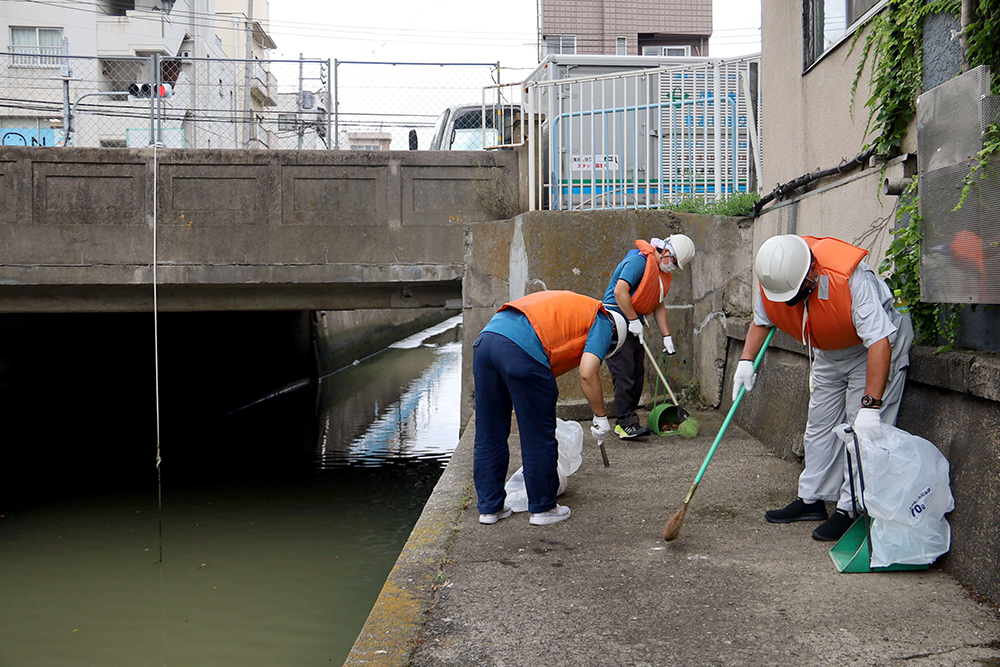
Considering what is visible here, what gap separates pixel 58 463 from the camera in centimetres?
1044

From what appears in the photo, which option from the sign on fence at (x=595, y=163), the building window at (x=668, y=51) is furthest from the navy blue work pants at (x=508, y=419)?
the building window at (x=668, y=51)

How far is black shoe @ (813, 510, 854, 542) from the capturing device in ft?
11.9

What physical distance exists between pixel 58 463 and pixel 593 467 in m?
7.91

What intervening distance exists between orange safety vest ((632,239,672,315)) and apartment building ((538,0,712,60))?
11.7 meters

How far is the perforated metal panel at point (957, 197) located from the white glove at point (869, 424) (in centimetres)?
54

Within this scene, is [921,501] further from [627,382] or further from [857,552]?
[627,382]

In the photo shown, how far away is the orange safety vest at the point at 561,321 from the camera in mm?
4039

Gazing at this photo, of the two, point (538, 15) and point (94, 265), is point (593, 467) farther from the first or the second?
point (538, 15)

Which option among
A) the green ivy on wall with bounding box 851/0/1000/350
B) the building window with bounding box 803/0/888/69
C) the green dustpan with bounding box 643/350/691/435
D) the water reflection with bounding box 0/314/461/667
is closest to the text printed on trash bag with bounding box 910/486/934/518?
the green ivy on wall with bounding box 851/0/1000/350

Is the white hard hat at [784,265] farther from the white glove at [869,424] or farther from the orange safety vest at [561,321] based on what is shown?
the orange safety vest at [561,321]

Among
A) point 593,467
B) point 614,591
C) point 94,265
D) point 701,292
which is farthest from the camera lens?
point 94,265

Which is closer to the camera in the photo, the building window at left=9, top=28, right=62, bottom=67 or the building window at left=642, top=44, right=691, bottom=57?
the building window at left=642, top=44, right=691, bottom=57

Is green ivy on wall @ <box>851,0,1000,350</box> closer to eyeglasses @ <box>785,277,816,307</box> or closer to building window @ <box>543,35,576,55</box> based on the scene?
eyeglasses @ <box>785,277,816,307</box>

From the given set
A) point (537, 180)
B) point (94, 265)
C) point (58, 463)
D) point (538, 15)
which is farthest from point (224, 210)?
point (538, 15)
